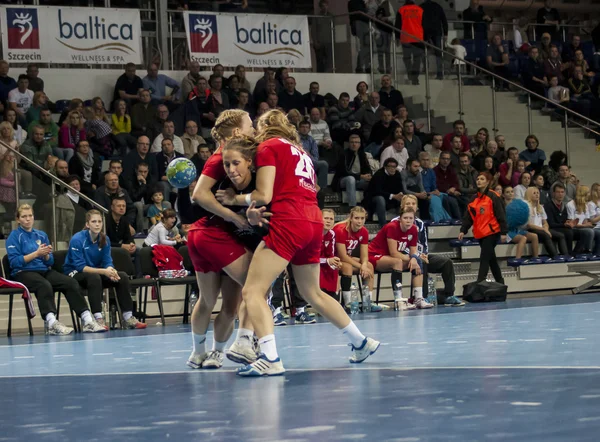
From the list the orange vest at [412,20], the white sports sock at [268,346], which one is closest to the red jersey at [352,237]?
the white sports sock at [268,346]

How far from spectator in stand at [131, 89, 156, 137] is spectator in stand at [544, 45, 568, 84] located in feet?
29.0

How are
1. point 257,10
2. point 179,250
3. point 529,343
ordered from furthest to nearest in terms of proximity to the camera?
1. point 257,10
2. point 179,250
3. point 529,343

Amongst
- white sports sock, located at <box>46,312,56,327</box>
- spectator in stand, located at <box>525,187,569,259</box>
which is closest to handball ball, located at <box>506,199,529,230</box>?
spectator in stand, located at <box>525,187,569,259</box>

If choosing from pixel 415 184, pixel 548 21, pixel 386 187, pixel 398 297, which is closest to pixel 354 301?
pixel 398 297

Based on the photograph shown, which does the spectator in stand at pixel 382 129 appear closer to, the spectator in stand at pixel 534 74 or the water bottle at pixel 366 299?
the spectator in stand at pixel 534 74

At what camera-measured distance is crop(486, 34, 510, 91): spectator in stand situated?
22.1 meters

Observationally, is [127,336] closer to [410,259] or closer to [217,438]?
[410,259]

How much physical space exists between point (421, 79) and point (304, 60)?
2170 millimetres

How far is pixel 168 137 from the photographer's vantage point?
56.4 ft

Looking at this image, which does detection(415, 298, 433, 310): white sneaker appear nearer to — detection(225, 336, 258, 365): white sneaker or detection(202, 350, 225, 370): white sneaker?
detection(202, 350, 225, 370): white sneaker

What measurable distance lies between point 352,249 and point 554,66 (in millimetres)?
10437

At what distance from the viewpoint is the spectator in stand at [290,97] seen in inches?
765

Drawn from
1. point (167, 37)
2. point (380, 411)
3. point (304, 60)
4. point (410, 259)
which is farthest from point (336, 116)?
point (380, 411)

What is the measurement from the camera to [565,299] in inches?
564
